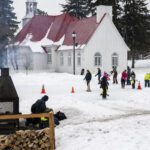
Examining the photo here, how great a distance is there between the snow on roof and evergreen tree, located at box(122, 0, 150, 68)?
374 inches

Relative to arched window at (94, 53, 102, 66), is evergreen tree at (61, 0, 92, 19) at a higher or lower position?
higher

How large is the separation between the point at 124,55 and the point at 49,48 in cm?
1069

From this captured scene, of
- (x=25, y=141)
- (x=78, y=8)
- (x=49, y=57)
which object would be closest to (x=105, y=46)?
(x=49, y=57)

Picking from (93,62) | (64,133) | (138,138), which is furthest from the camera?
(93,62)

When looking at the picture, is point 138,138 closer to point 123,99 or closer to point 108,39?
point 123,99

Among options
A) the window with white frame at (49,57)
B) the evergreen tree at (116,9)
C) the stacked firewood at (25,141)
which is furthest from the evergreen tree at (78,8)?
the stacked firewood at (25,141)

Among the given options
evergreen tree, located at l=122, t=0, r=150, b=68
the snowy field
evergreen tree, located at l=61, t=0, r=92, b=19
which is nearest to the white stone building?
evergreen tree, located at l=122, t=0, r=150, b=68

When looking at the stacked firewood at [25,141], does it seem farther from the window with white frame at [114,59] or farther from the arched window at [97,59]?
the window with white frame at [114,59]

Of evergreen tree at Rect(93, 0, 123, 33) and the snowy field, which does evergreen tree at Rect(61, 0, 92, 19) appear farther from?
the snowy field

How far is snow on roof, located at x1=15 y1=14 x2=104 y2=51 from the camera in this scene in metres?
35.9

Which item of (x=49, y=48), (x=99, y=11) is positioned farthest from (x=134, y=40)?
(x=49, y=48)

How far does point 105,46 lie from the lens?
118 feet

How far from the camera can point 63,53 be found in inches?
1502

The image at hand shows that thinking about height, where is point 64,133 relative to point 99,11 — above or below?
below
